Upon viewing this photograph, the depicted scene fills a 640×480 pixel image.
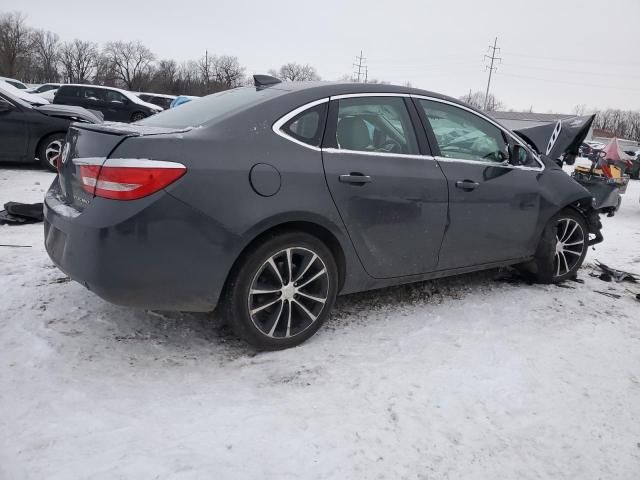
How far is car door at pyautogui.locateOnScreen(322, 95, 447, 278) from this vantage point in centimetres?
305

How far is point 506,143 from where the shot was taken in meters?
4.07

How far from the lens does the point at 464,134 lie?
150 inches

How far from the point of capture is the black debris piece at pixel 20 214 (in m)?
5.22

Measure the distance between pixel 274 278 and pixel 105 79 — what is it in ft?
324

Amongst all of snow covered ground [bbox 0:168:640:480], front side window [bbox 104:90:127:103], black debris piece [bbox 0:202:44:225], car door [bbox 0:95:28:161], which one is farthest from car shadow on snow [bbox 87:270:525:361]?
front side window [bbox 104:90:127:103]

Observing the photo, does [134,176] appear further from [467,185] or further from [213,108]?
[467,185]

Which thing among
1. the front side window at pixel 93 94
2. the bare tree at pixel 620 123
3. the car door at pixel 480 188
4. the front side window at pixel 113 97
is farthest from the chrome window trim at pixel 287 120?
the bare tree at pixel 620 123

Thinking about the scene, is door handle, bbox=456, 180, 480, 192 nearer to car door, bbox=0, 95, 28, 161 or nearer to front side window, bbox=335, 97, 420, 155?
front side window, bbox=335, 97, 420, 155

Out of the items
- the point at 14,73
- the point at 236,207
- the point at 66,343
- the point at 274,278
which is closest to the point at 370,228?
the point at 274,278

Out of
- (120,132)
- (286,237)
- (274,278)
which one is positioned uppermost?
(120,132)

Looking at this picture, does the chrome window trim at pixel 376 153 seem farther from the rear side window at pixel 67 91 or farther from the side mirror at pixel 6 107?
the rear side window at pixel 67 91

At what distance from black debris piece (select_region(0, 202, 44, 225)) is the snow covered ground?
154 centimetres

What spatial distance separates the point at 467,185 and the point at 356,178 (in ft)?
3.32

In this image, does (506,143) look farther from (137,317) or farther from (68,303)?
(68,303)
